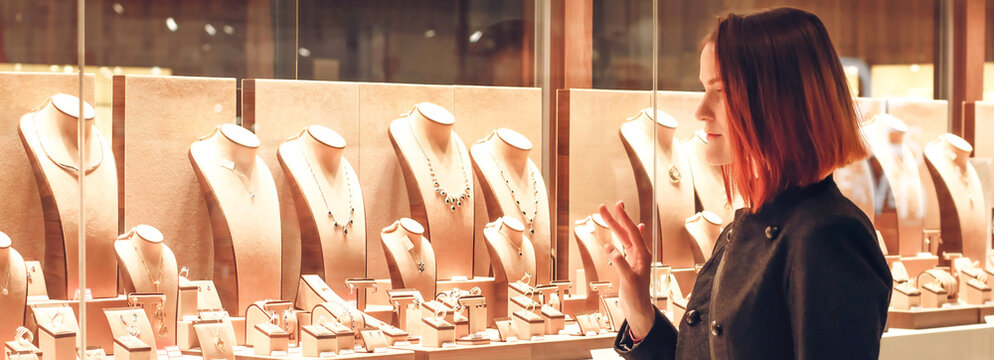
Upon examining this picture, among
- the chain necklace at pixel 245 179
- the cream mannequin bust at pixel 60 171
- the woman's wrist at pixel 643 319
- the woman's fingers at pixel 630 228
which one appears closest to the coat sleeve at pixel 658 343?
the woman's wrist at pixel 643 319

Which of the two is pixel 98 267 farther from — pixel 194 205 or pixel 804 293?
pixel 804 293

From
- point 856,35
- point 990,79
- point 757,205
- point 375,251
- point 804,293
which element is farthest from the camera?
point 990,79

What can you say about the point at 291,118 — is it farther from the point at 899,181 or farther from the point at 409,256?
the point at 899,181

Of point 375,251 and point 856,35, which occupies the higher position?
point 856,35

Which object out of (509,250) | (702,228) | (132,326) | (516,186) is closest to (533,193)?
(516,186)

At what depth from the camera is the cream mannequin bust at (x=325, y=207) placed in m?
2.37

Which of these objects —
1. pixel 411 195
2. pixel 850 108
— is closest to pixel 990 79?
pixel 411 195

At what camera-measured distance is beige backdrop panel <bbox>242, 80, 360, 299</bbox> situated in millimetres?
2314

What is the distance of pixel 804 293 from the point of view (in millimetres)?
986

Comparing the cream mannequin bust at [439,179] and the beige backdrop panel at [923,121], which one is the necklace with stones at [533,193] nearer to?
the cream mannequin bust at [439,179]

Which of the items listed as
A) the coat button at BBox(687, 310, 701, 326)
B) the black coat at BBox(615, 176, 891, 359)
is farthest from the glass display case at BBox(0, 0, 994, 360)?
the black coat at BBox(615, 176, 891, 359)

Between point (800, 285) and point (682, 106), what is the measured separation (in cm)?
144

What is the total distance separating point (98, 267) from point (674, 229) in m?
1.37

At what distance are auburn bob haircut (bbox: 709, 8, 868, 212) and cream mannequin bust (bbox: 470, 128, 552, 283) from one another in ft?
4.85
